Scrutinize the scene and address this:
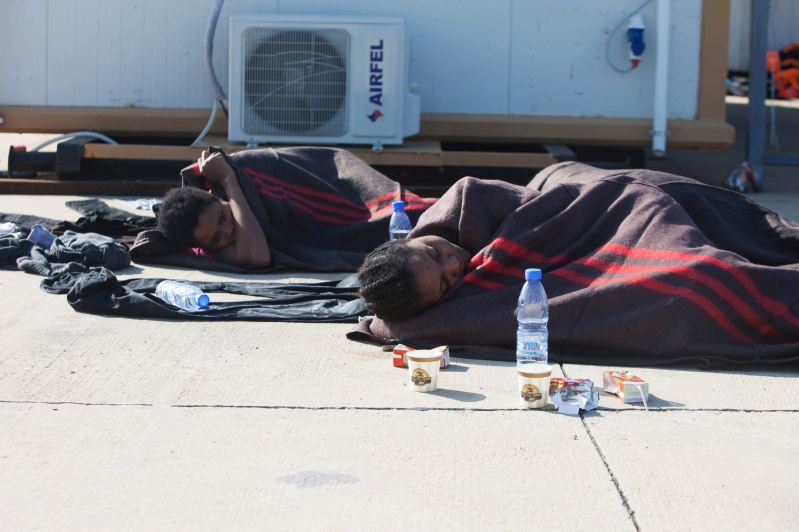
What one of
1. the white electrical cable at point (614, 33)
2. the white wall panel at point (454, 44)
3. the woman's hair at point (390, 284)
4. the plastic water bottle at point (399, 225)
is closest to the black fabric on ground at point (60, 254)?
the plastic water bottle at point (399, 225)

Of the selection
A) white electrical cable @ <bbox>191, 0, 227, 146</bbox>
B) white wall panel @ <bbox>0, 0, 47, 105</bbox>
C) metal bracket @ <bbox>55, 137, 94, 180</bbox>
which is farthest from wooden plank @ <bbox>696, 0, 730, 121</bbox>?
white wall panel @ <bbox>0, 0, 47, 105</bbox>

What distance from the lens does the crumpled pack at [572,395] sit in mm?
2452

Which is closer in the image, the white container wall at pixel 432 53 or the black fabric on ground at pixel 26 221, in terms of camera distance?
the black fabric on ground at pixel 26 221

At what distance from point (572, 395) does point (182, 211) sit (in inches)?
96.7

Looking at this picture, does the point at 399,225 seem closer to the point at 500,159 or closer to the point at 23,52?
the point at 500,159

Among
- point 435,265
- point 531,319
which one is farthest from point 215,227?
point 531,319

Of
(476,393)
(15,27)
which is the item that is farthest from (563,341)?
(15,27)

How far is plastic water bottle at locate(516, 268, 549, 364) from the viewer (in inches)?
108

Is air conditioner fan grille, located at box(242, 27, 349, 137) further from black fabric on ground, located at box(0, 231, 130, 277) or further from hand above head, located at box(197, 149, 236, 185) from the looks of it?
black fabric on ground, located at box(0, 231, 130, 277)

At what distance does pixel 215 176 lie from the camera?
448 centimetres

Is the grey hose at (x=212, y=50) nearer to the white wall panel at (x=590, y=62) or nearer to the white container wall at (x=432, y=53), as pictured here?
the white container wall at (x=432, y=53)

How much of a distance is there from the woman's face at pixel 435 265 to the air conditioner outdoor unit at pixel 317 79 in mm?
3150

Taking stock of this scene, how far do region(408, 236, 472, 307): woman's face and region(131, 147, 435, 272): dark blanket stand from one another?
47.0 inches

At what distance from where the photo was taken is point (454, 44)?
6.55 m
